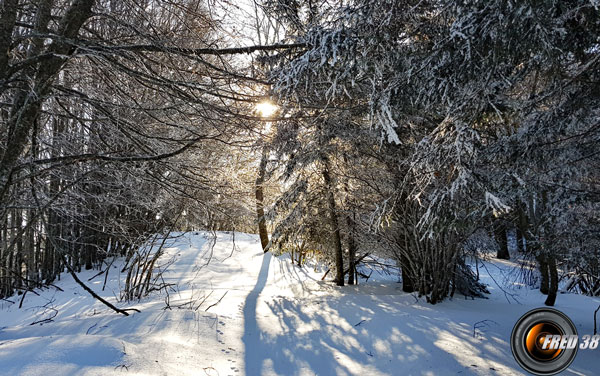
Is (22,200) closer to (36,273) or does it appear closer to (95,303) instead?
(95,303)

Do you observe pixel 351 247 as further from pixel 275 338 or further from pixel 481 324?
pixel 275 338

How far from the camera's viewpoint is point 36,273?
839cm

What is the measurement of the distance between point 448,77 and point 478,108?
403mm

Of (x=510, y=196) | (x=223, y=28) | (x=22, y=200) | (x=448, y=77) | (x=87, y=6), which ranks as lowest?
(x=22, y=200)

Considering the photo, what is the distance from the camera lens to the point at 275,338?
13.0 ft

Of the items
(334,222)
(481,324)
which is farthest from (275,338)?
(334,222)

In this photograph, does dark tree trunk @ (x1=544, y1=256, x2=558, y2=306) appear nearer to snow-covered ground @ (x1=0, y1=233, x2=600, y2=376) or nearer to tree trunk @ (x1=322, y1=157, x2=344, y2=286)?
snow-covered ground @ (x1=0, y1=233, x2=600, y2=376)

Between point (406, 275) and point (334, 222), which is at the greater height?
point (334, 222)

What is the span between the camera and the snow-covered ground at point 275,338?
2.63 metres

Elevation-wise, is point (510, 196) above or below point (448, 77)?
below

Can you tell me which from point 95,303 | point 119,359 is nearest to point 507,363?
point 119,359

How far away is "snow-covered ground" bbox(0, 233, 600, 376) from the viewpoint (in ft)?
8.63

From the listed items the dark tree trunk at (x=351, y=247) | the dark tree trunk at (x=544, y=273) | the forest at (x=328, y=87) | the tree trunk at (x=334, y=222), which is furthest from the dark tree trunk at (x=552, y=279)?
the tree trunk at (x=334, y=222)

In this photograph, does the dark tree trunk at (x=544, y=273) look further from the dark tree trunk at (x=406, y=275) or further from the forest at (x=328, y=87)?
the dark tree trunk at (x=406, y=275)
